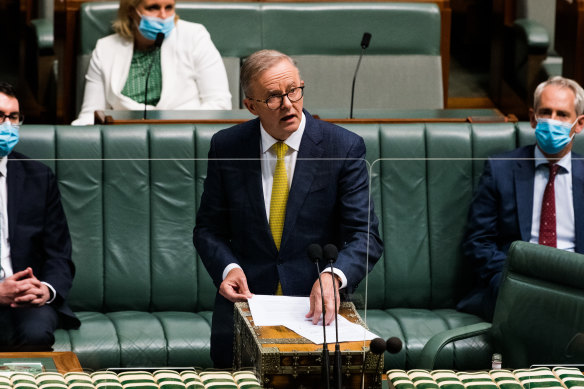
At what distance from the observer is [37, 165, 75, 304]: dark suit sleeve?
53.1 inches

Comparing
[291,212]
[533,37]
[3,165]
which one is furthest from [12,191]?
[533,37]

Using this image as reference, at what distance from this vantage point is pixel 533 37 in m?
3.18

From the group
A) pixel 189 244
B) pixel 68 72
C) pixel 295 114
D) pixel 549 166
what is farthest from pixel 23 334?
pixel 68 72

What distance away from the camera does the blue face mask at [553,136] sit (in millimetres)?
1460

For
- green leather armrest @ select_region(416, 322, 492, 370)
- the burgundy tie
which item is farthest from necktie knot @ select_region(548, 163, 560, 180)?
green leather armrest @ select_region(416, 322, 492, 370)

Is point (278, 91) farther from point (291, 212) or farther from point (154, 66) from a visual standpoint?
point (154, 66)

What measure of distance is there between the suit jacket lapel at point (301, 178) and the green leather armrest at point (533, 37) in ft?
6.60

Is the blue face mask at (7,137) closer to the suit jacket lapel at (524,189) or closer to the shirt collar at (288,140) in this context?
the shirt collar at (288,140)

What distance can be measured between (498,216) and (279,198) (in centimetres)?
35

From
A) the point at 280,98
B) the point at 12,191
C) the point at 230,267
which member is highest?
the point at 280,98

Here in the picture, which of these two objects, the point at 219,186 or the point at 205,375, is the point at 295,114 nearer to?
the point at 219,186

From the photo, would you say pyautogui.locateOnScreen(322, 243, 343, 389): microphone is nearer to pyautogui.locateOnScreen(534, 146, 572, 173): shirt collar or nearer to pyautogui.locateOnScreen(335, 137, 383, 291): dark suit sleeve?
pyautogui.locateOnScreen(335, 137, 383, 291): dark suit sleeve

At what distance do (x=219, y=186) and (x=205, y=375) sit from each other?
0.26 m

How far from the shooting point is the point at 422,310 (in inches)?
56.2
